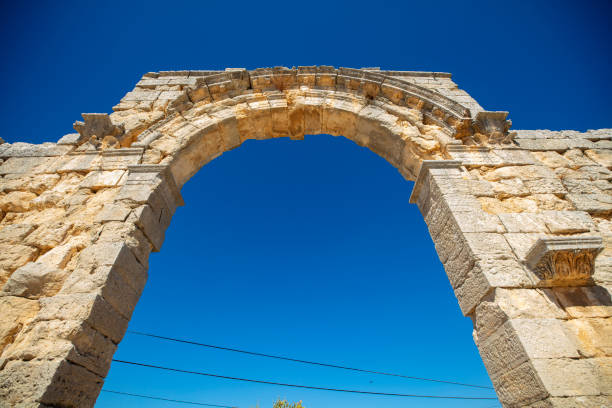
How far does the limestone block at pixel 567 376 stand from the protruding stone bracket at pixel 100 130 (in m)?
5.03

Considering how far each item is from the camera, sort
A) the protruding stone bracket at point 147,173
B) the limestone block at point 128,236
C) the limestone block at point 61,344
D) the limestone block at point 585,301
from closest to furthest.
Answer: the limestone block at point 61,344, the limestone block at point 585,301, the limestone block at point 128,236, the protruding stone bracket at point 147,173

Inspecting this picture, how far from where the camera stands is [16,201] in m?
3.42

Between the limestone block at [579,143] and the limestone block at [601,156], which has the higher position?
the limestone block at [579,143]

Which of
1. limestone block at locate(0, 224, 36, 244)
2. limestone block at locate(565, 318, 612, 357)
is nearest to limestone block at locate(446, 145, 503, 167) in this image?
limestone block at locate(565, 318, 612, 357)

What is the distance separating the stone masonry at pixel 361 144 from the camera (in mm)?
2195

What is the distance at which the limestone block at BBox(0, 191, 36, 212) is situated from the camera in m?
3.38

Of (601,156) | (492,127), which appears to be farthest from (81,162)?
(601,156)

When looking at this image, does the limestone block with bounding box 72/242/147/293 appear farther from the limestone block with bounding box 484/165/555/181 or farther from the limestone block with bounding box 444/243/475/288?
the limestone block with bounding box 484/165/555/181

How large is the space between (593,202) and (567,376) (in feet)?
7.64

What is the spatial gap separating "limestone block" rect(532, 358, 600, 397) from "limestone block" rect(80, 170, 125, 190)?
441 cm

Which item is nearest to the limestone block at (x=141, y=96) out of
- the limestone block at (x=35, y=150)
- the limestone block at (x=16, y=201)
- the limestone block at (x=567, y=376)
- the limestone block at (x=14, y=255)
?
the limestone block at (x=35, y=150)

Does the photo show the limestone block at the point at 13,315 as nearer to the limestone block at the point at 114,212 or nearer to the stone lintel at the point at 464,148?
the limestone block at the point at 114,212

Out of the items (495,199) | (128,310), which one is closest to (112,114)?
(128,310)

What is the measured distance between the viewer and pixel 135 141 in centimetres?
417
